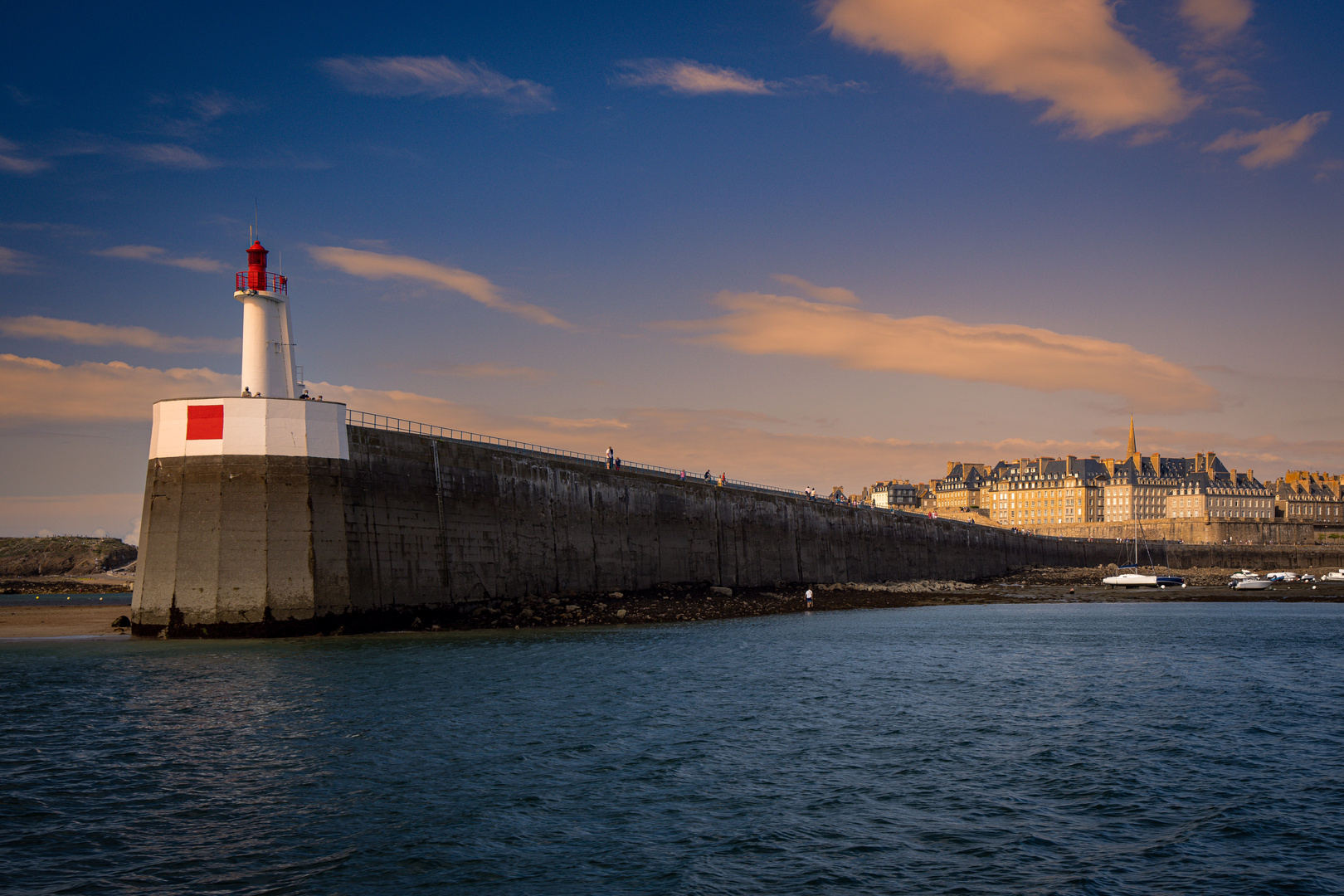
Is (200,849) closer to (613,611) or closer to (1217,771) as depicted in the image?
(1217,771)

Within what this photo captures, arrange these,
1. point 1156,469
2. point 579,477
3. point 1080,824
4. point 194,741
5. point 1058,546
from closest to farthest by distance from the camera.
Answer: point 1080,824 → point 194,741 → point 579,477 → point 1058,546 → point 1156,469

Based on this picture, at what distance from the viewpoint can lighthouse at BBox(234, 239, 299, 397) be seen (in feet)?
131

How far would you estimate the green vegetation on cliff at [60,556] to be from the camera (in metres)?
121

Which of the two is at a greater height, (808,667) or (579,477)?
(579,477)

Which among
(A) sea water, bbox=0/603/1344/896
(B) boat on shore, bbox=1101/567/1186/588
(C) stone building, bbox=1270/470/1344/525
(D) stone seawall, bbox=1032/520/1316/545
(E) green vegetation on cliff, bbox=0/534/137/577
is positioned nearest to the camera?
(A) sea water, bbox=0/603/1344/896

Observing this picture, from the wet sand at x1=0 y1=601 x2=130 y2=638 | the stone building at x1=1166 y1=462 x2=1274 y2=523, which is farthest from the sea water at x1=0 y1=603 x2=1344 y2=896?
the stone building at x1=1166 y1=462 x2=1274 y2=523

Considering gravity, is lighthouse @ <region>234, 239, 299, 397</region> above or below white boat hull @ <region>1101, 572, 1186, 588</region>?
above

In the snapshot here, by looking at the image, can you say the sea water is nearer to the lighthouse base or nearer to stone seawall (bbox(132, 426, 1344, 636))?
the lighthouse base

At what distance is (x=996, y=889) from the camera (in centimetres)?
1154

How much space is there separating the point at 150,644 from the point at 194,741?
17831mm

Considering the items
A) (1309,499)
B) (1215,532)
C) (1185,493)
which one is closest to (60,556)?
(1215,532)

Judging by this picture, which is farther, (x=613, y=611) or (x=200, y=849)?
(x=613, y=611)

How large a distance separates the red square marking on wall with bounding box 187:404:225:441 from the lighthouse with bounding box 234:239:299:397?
3115 mm

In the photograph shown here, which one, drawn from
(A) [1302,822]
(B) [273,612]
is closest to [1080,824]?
(A) [1302,822]
